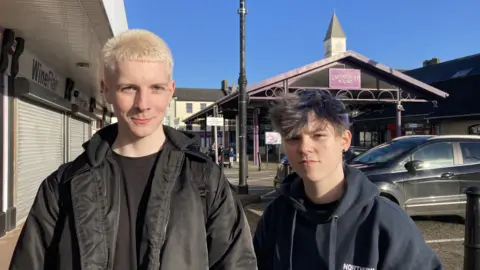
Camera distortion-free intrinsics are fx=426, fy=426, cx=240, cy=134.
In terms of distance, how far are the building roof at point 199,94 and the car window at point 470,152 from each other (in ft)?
188

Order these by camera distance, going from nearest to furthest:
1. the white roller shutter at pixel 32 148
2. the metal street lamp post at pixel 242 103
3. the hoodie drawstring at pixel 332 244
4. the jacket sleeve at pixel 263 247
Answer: the hoodie drawstring at pixel 332 244, the jacket sleeve at pixel 263 247, the white roller shutter at pixel 32 148, the metal street lamp post at pixel 242 103

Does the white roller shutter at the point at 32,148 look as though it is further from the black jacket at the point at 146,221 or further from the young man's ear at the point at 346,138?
the young man's ear at the point at 346,138

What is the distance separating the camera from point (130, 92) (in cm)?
167

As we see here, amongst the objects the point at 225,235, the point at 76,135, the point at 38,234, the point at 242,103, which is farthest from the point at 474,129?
the point at 38,234

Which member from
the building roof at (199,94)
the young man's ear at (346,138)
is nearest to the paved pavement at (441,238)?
the young man's ear at (346,138)

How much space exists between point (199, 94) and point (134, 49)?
67395 mm

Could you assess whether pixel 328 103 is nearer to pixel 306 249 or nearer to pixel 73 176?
pixel 306 249

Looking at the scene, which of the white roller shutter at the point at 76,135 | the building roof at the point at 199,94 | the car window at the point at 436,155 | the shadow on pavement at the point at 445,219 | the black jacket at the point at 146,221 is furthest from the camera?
the building roof at the point at 199,94

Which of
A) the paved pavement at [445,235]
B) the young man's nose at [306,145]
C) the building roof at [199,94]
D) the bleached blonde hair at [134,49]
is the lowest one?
the paved pavement at [445,235]

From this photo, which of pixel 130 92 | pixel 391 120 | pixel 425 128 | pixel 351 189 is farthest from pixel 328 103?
pixel 391 120

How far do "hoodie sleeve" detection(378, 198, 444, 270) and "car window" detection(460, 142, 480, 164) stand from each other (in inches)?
271

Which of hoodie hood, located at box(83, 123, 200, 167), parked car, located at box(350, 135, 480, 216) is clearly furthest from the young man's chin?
parked car, located at box(350, 135, 480, 216)

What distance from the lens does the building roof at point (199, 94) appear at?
65.7 m

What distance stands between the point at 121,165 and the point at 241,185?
9.43m
